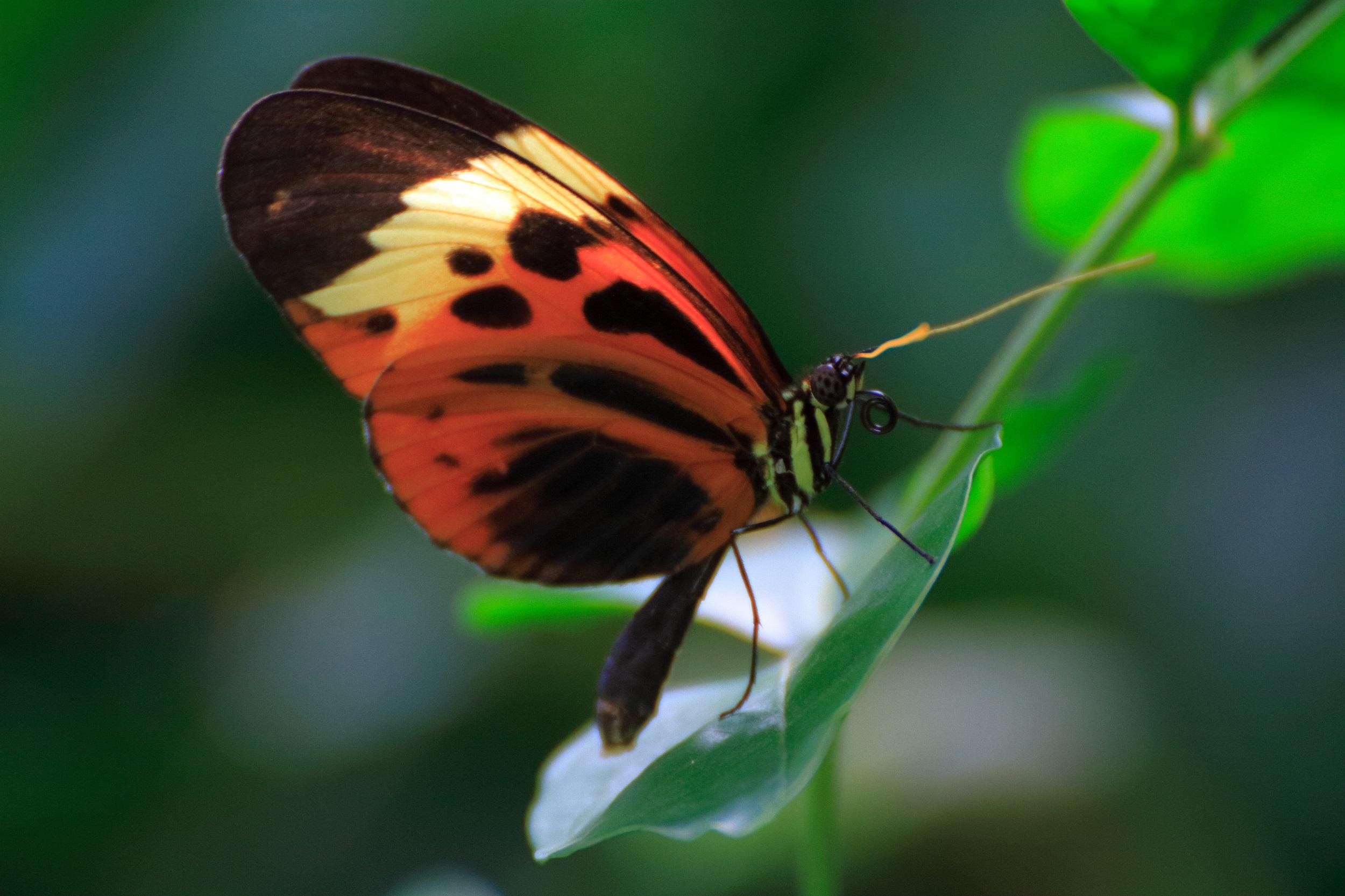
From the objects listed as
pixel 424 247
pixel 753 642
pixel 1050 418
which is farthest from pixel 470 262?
pixel 1050 418

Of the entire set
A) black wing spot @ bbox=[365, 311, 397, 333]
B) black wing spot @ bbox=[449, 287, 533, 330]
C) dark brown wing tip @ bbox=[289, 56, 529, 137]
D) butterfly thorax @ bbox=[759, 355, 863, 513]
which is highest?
dark brown wing tip @ bbox=[289, 56, 529, 137]

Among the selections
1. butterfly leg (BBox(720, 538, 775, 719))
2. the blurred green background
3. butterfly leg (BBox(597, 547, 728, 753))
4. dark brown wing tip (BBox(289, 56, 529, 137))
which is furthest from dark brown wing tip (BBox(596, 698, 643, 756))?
the blurred green background

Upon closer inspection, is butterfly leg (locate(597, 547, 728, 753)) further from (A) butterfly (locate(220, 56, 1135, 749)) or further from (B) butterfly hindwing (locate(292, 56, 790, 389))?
(B) butterfly hindwing (locate(292, 56, 790, 389))

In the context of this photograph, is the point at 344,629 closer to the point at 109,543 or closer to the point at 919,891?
the point at 109,543

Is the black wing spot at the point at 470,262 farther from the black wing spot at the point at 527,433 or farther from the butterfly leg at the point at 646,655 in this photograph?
the butterfly leg at the point at 646,655

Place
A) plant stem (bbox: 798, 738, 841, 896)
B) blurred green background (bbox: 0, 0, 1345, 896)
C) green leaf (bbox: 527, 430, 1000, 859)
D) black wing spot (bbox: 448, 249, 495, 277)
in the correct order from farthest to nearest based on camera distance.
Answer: blurred green background (bbox: 0, 0, 1345, 896), black wing spot (bbox: 448, 249, 495, 277), plant stem (bbox: 798, 738, 841, 896), green leaf (bbox: 527, 430, 1000, 859)

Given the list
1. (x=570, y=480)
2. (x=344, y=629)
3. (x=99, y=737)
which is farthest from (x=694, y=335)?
(x=99, y=737)

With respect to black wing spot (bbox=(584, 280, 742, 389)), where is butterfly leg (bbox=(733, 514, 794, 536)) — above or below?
below

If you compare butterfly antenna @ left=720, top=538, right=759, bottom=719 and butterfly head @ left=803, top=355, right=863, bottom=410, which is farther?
butterfly head @ left=803, top=355, right=863, bottom=410
